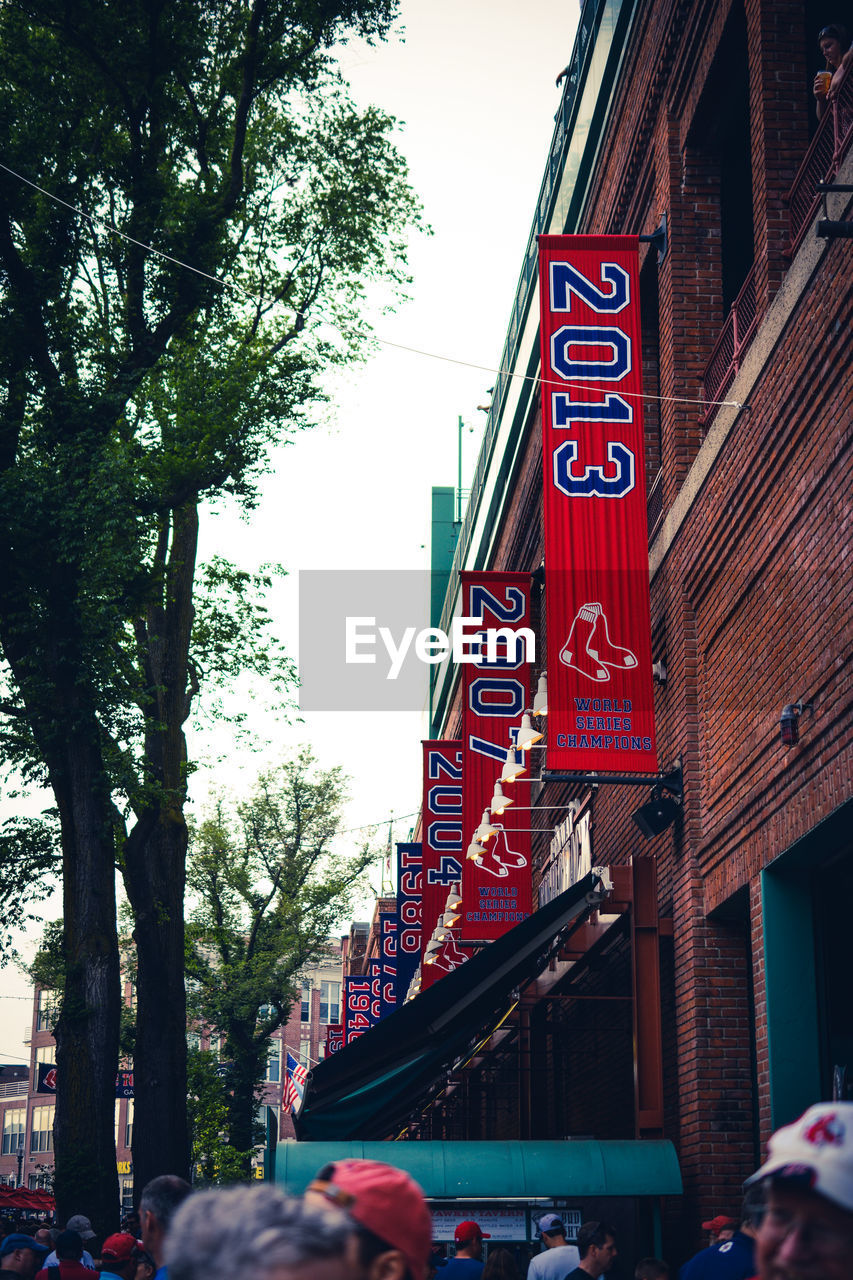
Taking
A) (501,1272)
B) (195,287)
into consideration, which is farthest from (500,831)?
(501,1272)

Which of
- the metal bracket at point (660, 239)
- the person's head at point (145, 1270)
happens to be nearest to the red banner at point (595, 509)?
the metal bracket at point (660, 239)

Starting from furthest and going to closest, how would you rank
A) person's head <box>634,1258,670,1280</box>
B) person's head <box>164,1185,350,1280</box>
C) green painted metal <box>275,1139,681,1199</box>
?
green painted metal <box>275,1139,681,1199</box> < person's head <box>634,1258,670,1280</box> < person's head <box>164,1185,350,1280</box>

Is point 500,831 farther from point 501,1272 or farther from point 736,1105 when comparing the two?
point 501,1272

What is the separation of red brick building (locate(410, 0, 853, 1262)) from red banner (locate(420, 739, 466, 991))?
7662 mm

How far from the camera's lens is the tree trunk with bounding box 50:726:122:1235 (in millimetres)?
16047

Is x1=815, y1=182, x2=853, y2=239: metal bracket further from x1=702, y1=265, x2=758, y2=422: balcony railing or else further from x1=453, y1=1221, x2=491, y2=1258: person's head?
x1=453, y1=1221, x2=491, y2=1258: person's head

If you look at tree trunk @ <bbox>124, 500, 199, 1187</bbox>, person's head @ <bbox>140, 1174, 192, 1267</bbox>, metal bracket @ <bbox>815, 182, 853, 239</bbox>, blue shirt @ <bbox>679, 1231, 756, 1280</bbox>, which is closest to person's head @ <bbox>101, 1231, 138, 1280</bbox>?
blue shirt @ <bbox>679, 1231, 756, 1280</bbox>

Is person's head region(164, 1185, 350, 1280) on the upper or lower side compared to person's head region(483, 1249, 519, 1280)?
upper

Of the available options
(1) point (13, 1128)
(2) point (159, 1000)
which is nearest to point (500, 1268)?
(2) point (159, 1000)

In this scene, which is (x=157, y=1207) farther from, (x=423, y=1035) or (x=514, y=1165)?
(x=423, y=1035)

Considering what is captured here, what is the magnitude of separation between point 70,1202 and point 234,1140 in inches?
1386

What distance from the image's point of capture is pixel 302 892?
1971 inches

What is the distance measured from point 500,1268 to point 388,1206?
755cm

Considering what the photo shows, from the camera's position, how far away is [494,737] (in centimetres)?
1838
